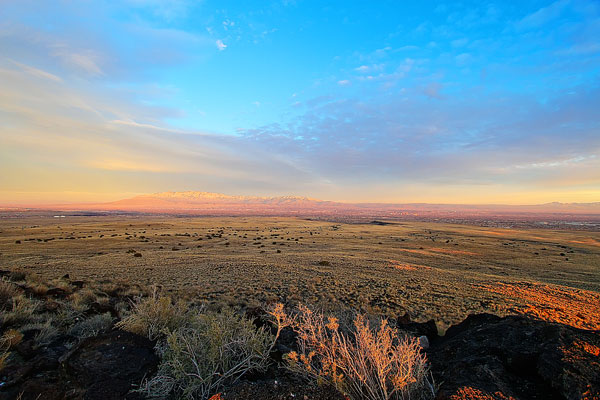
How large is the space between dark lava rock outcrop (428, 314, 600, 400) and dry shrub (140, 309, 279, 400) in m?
2.58

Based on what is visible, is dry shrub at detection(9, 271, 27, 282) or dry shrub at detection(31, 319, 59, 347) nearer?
dry shrub at detection(31, 319, 59, 347)

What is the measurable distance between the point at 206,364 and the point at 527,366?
170 inches

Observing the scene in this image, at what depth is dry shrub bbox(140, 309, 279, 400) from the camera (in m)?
3.33

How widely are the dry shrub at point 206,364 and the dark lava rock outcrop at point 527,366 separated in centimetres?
258

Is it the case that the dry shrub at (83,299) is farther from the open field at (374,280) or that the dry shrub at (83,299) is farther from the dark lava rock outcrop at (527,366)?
the dark lava rock outcrop at (527,366)

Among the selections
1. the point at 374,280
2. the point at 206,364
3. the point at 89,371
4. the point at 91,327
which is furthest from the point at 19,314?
the point at 374,280

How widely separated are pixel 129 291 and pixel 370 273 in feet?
46.9

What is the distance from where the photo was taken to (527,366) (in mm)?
3314

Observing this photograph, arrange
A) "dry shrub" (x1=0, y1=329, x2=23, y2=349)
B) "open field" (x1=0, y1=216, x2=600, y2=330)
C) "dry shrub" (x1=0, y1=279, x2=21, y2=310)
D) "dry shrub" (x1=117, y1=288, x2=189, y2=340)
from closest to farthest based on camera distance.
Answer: "dry shrub" (x1=0, y1=329, x2=23, y2=349) → "dry shrub" (x1=117, y1=288, x2=189, y2=340) → "dry shrub" (x1=0, y1=279, x2=21, y2=310) → "open field" (x1=0, y1=216, x2=600, y2=330)

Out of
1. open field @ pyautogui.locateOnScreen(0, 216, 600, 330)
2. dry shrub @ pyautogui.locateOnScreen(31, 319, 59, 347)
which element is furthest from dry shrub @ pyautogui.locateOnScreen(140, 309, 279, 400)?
open field @ pyautogui.locateOnScreen(0, 216, 600, 330)

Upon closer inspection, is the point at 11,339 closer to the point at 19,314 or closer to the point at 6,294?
the point at 19,314

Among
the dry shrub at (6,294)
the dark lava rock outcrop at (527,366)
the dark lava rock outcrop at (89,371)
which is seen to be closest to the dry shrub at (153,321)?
the dark lava rock outcrop at (89,371)

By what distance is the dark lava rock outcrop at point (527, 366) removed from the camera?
8.75 ft

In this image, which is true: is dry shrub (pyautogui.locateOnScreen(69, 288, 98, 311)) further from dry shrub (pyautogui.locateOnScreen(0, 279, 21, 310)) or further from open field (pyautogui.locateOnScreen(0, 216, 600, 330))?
open field (pyautogui.locateOnScreen(0, 216, 600, 330))
